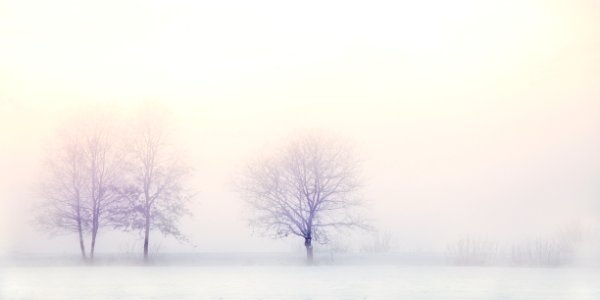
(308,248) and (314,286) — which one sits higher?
(308,248)

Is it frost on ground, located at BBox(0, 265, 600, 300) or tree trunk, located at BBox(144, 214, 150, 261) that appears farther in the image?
tree trunk, located at BBox(144, 214, 150, 261)

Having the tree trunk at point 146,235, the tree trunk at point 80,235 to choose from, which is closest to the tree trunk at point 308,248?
the tree trunk at point 146,235

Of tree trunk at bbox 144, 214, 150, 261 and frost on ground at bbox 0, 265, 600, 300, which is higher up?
tree trunk at bbox 144, 214, 150, 261

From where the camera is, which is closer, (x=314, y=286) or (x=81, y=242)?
(x=314, y=286)

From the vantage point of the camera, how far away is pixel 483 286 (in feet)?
A: 118

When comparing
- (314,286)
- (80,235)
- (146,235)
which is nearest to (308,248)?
(146,235)

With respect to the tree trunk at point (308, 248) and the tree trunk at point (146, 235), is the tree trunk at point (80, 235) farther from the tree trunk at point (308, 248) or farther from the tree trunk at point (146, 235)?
the tree trunk at point (308, 248)

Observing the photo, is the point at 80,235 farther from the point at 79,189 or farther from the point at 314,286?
the point at 314,286

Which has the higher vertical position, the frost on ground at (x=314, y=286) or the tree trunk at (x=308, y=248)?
the tree trunk at (x=308, y=248)

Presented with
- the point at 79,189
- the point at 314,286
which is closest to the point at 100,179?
the point at 79,189

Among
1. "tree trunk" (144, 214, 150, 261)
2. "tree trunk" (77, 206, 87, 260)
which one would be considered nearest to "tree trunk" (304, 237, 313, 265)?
"tree trunk" (144, 214, 150, 261)

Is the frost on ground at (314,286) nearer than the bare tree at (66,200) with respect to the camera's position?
Yes

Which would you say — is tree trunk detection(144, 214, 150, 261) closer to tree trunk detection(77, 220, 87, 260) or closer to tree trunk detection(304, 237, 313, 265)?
tree trunk detection(77, 220, 87, 260)

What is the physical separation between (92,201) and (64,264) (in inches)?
216
